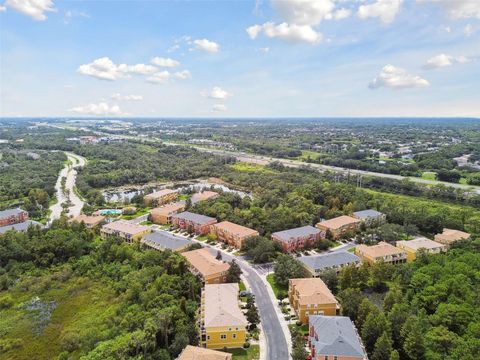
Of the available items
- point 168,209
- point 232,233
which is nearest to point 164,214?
point 168,209

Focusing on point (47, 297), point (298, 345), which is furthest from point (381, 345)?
point (47, 297)

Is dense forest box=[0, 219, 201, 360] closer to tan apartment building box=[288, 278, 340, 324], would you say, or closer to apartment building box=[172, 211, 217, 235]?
tan apartment building box=[288, 278, 340, 324]

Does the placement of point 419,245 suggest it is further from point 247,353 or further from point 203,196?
point 203,196

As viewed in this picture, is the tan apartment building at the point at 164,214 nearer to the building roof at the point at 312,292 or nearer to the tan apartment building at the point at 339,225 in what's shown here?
the tan apartment building at the point at 339,225

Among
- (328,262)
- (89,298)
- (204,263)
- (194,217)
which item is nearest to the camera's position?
(89,298)

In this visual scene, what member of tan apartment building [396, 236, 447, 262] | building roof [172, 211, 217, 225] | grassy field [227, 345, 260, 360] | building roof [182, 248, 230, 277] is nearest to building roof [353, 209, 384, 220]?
tan apartment building [396, 236, 447, 262]

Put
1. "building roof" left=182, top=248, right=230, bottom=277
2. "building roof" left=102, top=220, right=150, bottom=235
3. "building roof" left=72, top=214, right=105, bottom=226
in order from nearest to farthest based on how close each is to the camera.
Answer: "building roof" left=182, top=248, right=230, bottom=277 < "building roof" left=102, top=220, right=150, bottom=235 < "building roof" left=72, top=214, right=105, bottom=226

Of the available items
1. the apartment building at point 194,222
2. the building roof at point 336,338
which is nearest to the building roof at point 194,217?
the apartment building at point 194,222
